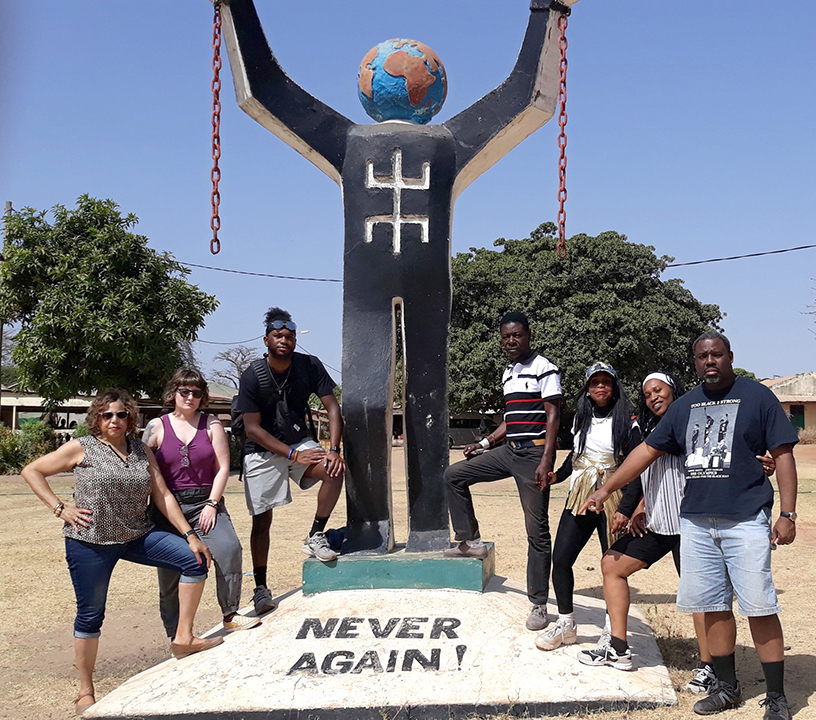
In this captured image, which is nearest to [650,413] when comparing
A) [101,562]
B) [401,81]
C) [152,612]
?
[401,81]

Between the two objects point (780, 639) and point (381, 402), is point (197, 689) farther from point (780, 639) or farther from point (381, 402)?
point (780, 639)

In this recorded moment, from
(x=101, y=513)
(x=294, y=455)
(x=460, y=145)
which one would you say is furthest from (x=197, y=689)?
(x=460, y=145)

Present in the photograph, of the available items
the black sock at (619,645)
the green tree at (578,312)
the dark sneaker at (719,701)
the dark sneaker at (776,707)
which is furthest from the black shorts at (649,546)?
the green tree at (578,312)

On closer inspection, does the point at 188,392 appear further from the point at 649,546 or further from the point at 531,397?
the point at 649,546

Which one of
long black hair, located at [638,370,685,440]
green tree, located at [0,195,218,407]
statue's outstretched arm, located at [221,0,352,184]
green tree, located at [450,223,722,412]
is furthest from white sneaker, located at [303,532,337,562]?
green tree, located at [450,223,722,412]

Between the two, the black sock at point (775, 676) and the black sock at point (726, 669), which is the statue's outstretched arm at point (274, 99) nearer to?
the black sock at point (726, 669)

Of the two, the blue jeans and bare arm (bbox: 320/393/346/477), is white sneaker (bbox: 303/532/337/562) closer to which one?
bare arm (bbox: 320/393/346/477)

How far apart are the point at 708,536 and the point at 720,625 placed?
441 mm

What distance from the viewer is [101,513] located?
13.6ft

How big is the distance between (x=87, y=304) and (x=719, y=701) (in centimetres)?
1295

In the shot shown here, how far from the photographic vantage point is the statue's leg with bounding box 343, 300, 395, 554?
209 inches

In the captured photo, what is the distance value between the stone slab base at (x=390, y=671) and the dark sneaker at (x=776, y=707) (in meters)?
0.43

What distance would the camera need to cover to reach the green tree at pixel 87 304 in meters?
14.4

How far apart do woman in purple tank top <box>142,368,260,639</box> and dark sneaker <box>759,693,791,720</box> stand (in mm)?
2677
